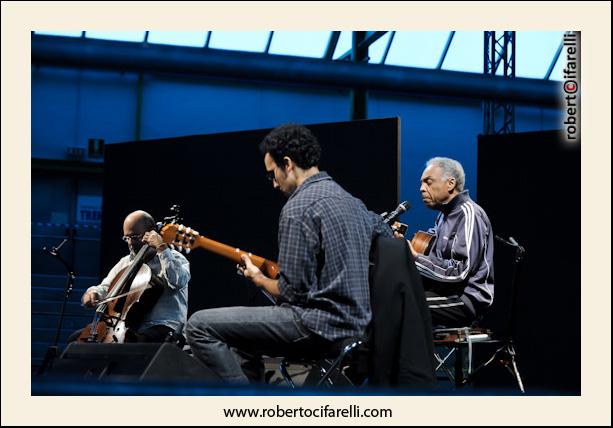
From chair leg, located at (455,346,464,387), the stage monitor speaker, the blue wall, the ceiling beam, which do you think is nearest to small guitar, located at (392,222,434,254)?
chair leg, located at (455,346,464,387)

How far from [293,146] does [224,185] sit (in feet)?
13.2

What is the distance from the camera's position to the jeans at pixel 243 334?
2.73 metres

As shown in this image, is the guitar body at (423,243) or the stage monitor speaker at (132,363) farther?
the guitar body at (423,243)

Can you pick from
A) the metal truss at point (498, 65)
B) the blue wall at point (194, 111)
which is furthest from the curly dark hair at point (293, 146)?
the blue wall at point (194, 111)

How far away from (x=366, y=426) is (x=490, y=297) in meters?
2.02

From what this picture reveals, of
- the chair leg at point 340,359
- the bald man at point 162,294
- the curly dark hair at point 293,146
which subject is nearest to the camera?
the chair leg at point 340,359

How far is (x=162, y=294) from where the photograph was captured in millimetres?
4727

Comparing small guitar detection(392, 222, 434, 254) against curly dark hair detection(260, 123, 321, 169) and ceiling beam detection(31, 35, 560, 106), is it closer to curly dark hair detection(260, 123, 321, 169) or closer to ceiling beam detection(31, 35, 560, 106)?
curly dark hair detection(260, 123, 321, 169)

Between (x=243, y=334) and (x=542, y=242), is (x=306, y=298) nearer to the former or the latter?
(x=243, y=334)

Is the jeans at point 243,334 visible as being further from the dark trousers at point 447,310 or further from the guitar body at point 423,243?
the guitar body at point 423,243

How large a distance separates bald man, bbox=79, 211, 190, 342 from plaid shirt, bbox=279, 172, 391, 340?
194 centimetres

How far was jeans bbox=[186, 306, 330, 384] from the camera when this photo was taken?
273 centimetres

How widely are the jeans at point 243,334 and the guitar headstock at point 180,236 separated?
0.57 metres

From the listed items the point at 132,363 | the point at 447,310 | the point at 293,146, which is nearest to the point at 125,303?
the point at 447,310
